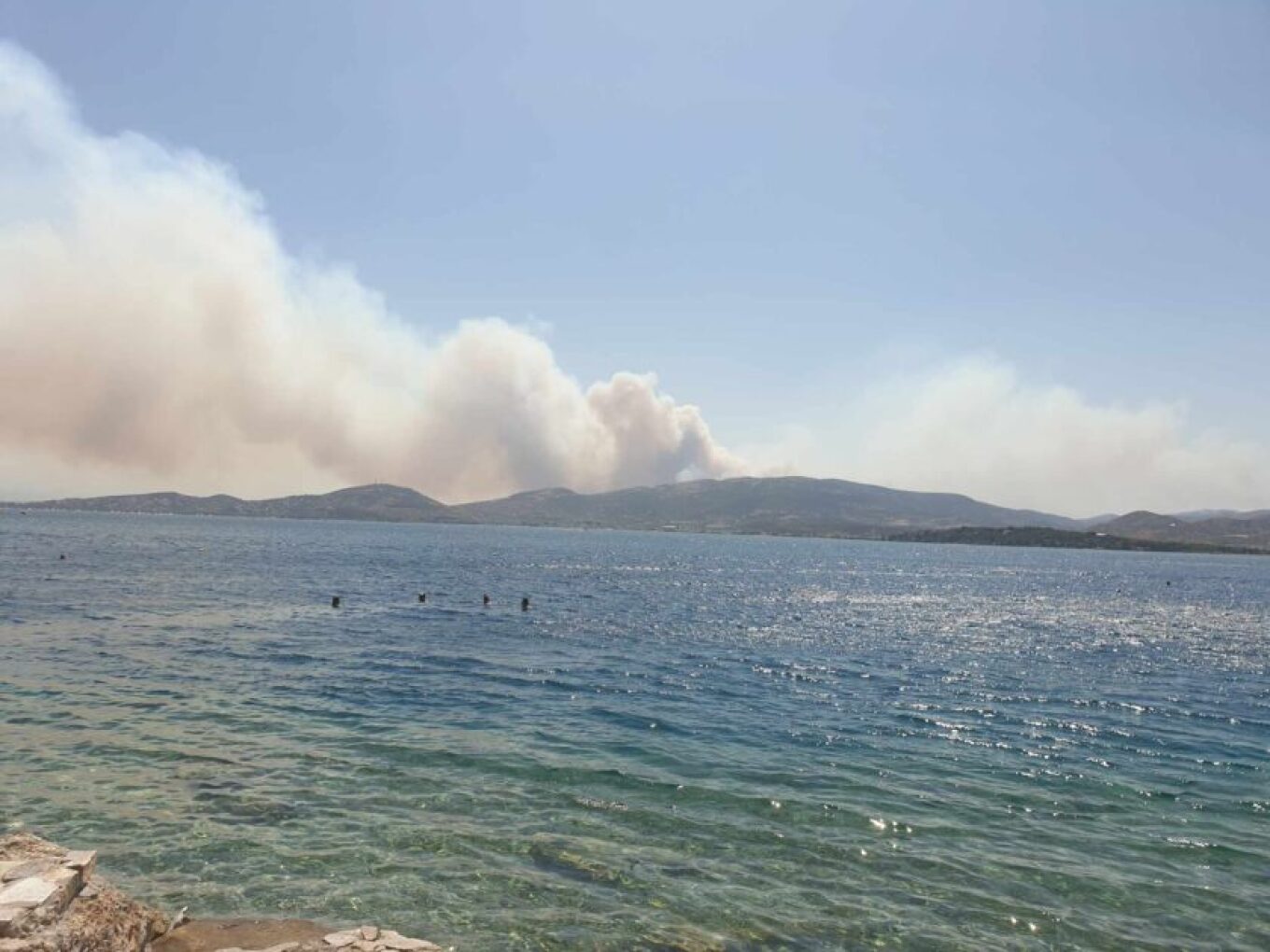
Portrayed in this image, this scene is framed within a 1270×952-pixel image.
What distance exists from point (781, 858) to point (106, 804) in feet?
62.1

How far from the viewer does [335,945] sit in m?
13.4

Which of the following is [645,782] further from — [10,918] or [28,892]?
[10,918]

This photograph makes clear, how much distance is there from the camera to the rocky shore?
12.4 metres

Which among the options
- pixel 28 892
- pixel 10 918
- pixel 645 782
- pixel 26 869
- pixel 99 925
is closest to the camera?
pixel 10 918

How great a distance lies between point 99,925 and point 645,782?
51.9ft

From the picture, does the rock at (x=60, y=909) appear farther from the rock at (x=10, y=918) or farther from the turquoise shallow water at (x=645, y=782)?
the turquoise shallow water at (x=645, y=782)

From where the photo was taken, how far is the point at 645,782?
2564 centimetres

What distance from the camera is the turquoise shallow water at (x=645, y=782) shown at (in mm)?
17375

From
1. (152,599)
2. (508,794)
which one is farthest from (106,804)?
(152,599)

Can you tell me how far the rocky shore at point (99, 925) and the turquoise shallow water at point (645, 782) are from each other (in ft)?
4.02

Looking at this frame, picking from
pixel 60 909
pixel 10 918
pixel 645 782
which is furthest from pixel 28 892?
pixel 645 782

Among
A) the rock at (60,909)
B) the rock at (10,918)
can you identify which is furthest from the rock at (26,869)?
the rock at (10,918)

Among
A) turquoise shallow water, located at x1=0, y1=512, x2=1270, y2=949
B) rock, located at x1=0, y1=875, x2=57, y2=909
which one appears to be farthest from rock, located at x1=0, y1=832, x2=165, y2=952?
turquoise shallow water, located at x1=0, y1=512, x2=1270, y2=949

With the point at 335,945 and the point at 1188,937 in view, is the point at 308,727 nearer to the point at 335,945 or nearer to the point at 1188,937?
the point at 335,945
